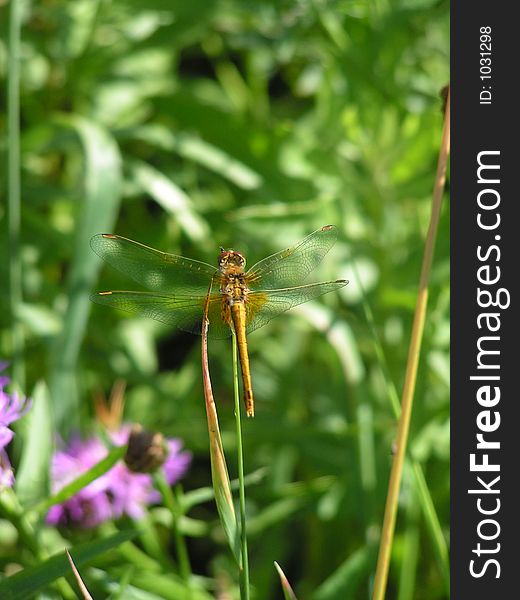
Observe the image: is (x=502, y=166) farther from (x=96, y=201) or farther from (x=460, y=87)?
(x=96, y=201)

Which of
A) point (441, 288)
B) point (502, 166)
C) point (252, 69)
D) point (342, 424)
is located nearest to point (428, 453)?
point (342, 424)

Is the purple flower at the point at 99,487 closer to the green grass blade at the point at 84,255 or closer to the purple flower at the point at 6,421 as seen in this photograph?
the green grass blade at the point at 84,255

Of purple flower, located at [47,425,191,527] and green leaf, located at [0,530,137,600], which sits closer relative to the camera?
green leaf, located at [0,530,137,600]

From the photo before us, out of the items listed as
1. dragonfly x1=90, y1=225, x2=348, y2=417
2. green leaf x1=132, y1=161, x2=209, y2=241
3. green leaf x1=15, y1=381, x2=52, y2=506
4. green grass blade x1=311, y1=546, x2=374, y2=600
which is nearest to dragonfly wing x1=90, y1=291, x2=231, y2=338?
dragonfly x1=90, y1=225, x2=348, y2=417

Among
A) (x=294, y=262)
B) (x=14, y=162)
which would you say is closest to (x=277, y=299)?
(x=294, y=262)

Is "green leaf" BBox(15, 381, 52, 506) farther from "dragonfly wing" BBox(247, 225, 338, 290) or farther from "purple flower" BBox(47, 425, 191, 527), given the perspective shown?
"dragonfly wing" BBox(247, 225, 338, 290)

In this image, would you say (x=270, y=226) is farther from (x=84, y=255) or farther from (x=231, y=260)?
(x=231, y=260)

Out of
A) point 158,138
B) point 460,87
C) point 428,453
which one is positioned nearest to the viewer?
point 460,87
